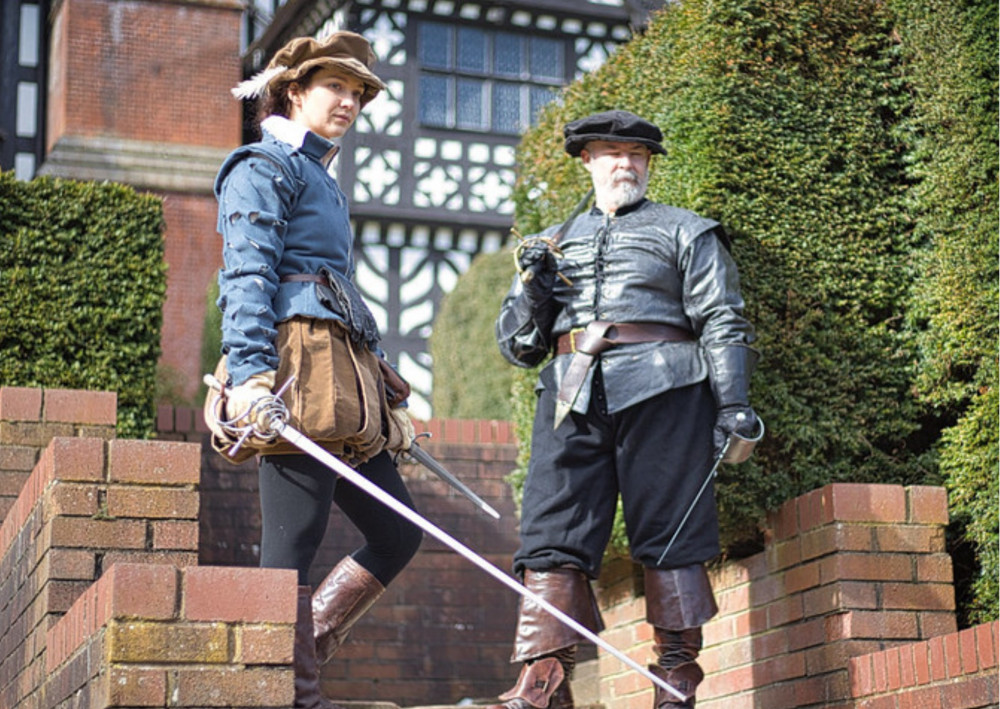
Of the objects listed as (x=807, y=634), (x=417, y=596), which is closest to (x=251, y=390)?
(x=807, y=634)

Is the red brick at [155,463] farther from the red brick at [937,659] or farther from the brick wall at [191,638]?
the red brick at [937,659]

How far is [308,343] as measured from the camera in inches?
182

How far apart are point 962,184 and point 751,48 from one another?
38.6 inches

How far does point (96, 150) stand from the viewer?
17656 millimetres

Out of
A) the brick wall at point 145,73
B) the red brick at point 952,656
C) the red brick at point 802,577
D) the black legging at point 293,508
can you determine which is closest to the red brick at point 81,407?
the black legging at point 293,508

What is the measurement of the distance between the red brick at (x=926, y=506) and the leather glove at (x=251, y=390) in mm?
2436

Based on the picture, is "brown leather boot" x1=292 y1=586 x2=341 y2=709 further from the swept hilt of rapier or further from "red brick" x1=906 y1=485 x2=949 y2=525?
"red brick" x1=906 y1=485 x2=949 y2=525

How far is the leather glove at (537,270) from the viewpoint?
18.1 ft

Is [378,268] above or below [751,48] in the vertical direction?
above

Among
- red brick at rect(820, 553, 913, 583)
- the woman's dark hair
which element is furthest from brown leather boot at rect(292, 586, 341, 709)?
red brick at rect(820, 553, 913, 583)

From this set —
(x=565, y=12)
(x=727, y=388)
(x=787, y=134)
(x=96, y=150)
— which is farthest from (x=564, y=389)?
(x=565, y=12)

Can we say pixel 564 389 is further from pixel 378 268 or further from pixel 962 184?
pixel 378 268

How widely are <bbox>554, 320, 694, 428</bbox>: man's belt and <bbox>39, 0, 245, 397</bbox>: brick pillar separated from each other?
12427mm

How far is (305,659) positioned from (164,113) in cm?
1437
